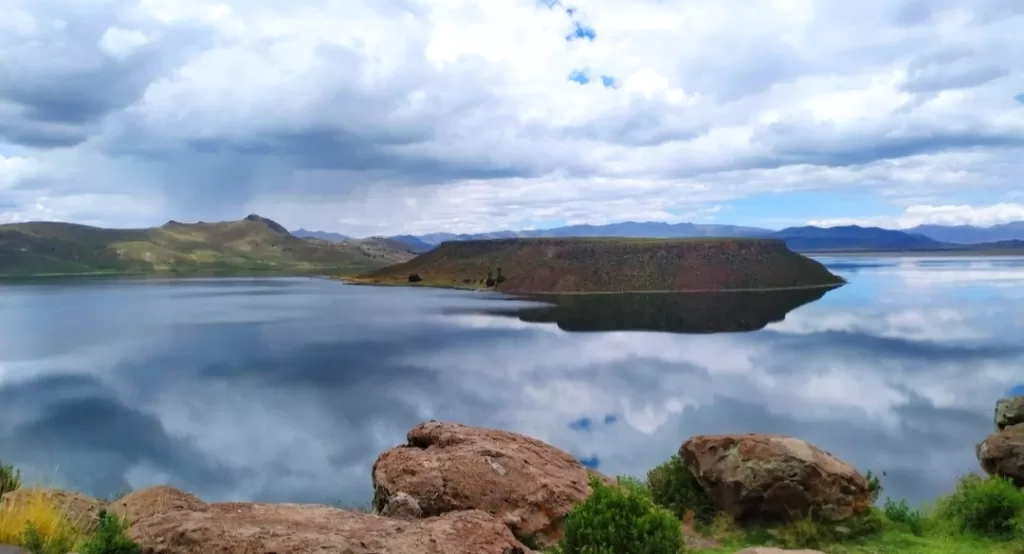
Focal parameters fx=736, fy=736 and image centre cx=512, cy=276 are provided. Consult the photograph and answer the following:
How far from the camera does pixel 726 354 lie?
151ft

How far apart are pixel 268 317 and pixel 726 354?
1696 inches

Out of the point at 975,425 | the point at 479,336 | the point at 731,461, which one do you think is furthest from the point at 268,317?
the point at 731,461

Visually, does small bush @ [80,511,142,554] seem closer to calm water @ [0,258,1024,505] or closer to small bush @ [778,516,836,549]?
small bush @ [778,516,836,549]

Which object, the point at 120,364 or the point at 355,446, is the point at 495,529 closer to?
the point at 355,446

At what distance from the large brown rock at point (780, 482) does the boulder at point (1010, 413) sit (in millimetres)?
6317

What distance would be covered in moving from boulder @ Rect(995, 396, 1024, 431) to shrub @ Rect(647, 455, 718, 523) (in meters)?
7.77

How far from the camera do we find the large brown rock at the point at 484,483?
937 centimetres

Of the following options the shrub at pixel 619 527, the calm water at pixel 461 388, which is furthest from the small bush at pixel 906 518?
the calm water at pixel 461 388

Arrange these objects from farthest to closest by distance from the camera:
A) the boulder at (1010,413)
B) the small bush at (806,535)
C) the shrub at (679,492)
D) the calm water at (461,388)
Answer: the calm water at (461,388), the boulder at (1010,413), the shrub at (679,492), the small bush at (806,535)

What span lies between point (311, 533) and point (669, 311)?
2900 inches

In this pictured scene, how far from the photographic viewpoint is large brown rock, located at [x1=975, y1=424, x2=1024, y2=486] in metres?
12.7

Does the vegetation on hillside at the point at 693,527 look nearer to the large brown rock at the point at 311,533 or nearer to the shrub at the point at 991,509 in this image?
the shrub at the point at 991,509

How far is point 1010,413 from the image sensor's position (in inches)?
601

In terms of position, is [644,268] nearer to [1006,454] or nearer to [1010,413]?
[1010,413]
